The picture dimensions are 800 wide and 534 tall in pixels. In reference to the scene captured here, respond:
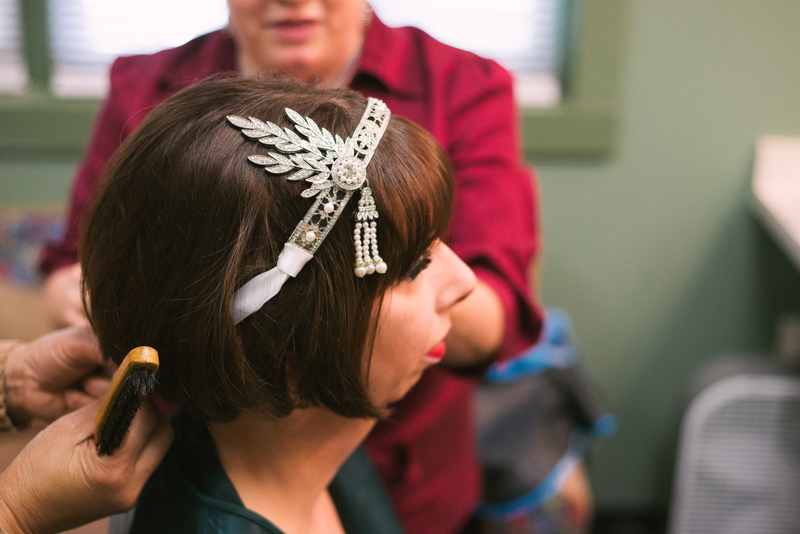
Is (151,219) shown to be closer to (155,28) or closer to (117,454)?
(117,454)

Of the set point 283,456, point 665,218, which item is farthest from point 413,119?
point 665,218

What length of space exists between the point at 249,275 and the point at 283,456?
0.21 metres

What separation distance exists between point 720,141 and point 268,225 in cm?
159

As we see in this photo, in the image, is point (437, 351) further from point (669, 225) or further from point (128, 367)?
point (669, 225)

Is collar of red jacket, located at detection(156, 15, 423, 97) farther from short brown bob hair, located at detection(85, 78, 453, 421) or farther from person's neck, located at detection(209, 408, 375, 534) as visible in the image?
person's neck, located at detection(209, 408, 375, 534)

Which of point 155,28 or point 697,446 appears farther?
point 155,28

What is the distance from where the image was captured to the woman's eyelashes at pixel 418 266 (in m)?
0.56

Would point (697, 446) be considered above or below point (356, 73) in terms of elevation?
below

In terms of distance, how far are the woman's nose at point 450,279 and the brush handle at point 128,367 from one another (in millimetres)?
257

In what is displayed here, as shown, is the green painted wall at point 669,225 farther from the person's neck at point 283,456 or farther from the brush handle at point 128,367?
the brush handle at point 128,367

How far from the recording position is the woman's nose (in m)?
0.60

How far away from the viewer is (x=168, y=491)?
592 millimetres

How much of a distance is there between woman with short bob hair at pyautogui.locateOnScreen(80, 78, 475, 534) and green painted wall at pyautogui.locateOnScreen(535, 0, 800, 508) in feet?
4.28

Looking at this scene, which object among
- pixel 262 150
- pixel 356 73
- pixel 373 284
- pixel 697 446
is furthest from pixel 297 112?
pixel 697 446
